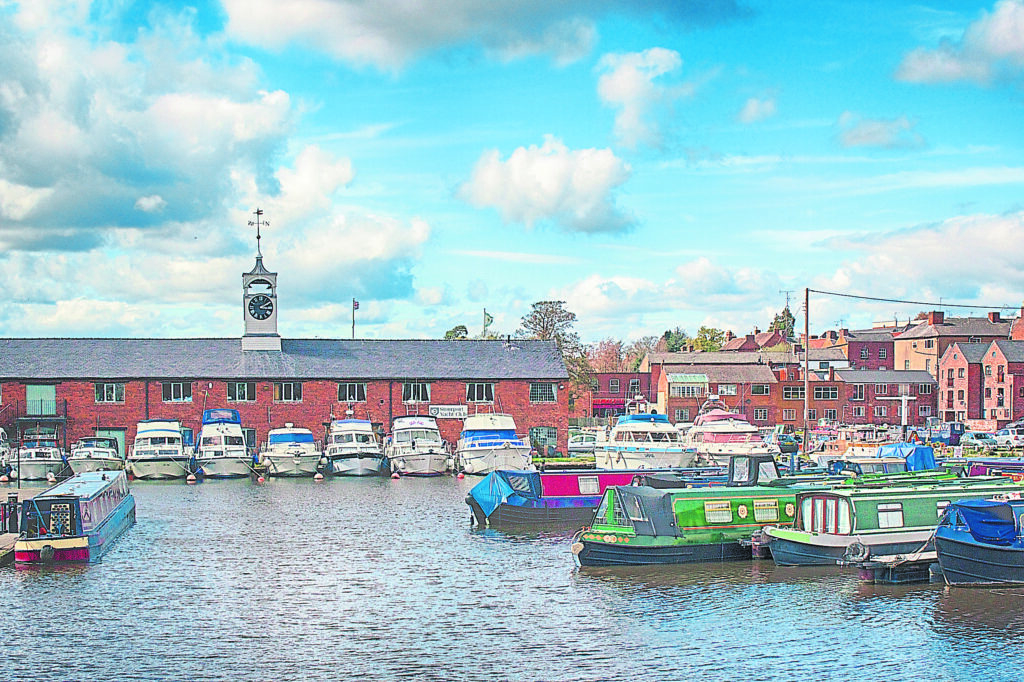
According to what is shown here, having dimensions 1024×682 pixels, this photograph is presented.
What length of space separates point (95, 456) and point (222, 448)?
245 inches

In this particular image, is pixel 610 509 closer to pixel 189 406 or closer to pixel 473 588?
pixel 473 588

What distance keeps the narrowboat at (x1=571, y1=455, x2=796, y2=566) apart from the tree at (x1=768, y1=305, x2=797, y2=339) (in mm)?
138681

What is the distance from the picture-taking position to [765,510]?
32500 mm

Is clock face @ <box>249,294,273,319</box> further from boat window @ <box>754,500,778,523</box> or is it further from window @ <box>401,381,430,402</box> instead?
boat window @ <box>754,500,778,523</box>

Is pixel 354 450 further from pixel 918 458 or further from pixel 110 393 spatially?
pixel 918 458

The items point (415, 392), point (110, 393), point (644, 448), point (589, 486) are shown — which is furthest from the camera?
point (415, 392)

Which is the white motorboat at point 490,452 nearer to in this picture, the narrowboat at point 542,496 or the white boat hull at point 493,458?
the white boat hull at point 493,458

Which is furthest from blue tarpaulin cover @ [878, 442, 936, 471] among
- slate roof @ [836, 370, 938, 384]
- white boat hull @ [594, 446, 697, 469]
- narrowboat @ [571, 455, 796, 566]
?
slate roof @ [836, 370, 938, 384]

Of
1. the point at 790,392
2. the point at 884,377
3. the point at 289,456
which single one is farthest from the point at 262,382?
the point at 884,377

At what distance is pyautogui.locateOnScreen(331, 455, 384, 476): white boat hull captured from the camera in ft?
197

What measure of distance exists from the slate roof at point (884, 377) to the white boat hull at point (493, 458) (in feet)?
190

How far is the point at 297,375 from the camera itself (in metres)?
69.2

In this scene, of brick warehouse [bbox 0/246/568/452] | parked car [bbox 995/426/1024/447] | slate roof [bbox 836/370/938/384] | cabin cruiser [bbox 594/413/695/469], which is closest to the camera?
cabin cruiser [bbox 594/413/695/469]

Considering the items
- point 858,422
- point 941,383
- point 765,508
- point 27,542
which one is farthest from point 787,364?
point 27,542
